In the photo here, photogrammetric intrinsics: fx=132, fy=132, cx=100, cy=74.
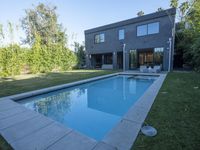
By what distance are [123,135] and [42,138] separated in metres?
1.66

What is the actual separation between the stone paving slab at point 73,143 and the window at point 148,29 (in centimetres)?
1486

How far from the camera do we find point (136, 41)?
16.1 m

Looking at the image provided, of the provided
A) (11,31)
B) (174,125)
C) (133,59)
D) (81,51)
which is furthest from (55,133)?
(81,51)

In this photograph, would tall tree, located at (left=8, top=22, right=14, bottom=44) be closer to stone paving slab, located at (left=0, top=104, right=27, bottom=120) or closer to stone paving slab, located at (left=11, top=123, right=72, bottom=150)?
stone paving slab, located at (left=0, top=104, right=27, bottom=120)

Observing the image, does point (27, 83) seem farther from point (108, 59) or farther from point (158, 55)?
point (108, 59)

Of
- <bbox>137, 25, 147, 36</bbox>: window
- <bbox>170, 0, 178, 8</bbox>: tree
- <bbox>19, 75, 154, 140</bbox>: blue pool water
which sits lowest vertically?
<bbox>19, 75, 154, 140</bbox>: blue pool water

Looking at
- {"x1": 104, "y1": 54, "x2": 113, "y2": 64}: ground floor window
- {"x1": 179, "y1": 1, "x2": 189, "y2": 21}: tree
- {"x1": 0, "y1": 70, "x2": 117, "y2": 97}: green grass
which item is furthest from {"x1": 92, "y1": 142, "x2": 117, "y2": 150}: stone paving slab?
{"x1": 179, "y1": 1, "x2": 189, "y2": 21}: tree

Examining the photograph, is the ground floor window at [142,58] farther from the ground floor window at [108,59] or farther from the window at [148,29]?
the ground floor window at [108,59]

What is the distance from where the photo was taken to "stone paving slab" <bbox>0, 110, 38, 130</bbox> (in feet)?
11.0

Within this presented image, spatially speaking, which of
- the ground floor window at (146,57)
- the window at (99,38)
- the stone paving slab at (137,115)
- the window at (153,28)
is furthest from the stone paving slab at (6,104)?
the window at (99,38)

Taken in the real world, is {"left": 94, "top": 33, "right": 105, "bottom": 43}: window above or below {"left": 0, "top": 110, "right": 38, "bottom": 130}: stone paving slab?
above

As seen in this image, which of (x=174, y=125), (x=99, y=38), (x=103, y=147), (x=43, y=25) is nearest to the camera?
(x=103, y=147)

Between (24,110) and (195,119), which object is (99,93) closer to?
(24,110)

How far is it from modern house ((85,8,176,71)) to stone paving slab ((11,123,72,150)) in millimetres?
13851
